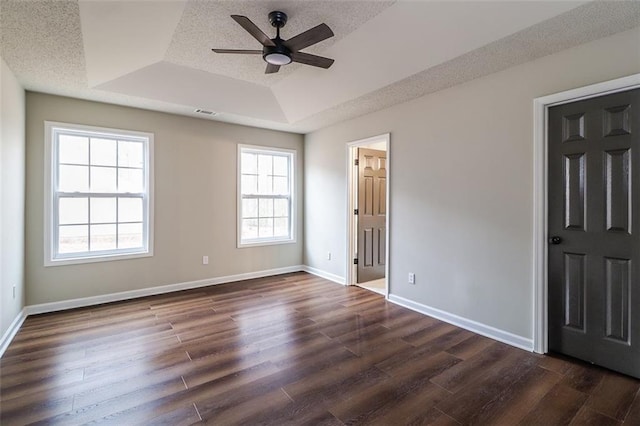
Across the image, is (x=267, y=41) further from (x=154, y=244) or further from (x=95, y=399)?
(x=154, y=244)

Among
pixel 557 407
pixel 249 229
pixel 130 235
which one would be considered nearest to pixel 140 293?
pixel 130 235

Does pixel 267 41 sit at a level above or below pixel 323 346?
above

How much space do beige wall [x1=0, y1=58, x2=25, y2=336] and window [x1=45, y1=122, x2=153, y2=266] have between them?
0.31 meters

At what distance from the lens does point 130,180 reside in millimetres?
4129

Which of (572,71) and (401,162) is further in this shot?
(401,162)

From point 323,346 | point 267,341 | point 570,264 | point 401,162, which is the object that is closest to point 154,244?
point 267,341

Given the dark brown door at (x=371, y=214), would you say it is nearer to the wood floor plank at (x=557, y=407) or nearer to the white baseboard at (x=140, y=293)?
the white baseboard at (x=140, y=293)

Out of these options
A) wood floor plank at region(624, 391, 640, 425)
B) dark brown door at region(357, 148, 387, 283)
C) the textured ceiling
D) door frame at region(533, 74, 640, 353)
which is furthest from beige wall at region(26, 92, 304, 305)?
wood floor plank at region(624, 391, 640, 425)

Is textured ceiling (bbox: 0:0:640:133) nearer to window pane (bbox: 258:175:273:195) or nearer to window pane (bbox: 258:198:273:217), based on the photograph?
window pane (bbox: 258:175:273:195)

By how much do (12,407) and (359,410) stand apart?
214cm

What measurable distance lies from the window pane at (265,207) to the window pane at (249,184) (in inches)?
7.9

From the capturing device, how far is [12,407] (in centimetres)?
191

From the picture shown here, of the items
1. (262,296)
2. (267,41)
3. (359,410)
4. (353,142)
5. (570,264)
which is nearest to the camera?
(359,410)

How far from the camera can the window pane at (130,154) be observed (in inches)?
161
